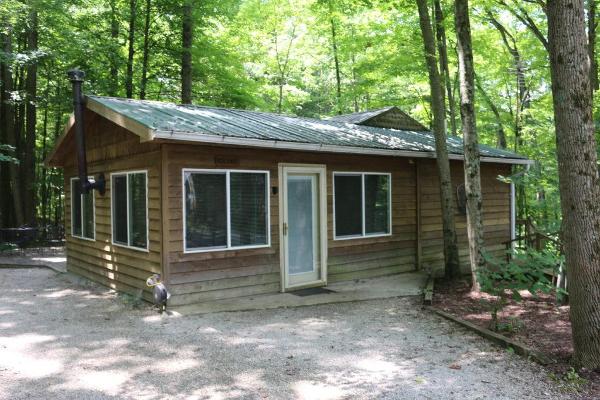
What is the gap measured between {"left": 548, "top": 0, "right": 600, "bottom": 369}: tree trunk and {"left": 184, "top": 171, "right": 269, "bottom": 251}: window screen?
4.40 metres

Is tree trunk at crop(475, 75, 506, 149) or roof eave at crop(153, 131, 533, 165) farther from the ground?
tree trunk at crop(475, 75, 506, 149)

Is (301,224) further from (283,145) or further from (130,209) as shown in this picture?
(130,209)

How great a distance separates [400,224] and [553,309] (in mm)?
3491

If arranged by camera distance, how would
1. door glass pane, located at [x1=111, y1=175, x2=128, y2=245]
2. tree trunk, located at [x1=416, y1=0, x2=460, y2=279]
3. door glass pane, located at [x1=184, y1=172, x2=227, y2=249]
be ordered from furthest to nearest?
tree trunk, located at [x1=416, y1=0, x2=460, y2=279] → door glass pane, located at [x1=111, y1=175, x2=128, y2=245] → door glass pane, located at [x1=184, y1=172, x2=227, y2=249]

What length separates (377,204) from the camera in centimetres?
936

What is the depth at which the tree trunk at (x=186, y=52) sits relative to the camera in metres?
14.3

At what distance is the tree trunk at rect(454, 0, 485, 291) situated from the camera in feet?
23.9

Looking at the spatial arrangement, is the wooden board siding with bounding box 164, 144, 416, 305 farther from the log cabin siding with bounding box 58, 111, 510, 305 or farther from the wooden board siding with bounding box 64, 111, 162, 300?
the wooden board siding with bounding box 64, 111, 162, 300

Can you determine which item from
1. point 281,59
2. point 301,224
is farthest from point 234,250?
point 281,59

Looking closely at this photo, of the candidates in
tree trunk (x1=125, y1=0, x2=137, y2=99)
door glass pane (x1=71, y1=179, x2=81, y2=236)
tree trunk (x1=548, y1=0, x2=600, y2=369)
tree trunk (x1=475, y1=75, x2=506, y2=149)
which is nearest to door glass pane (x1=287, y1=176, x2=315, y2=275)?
tree trunk (x1=548, y1=0, x2=600, y2=369)

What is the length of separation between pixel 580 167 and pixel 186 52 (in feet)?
40.7

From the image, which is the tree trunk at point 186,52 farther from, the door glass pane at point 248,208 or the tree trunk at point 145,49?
the door glass pane at point 248,208

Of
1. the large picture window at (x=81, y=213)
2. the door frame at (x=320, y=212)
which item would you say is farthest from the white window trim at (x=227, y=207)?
the large picture window at (x=81, y=213)

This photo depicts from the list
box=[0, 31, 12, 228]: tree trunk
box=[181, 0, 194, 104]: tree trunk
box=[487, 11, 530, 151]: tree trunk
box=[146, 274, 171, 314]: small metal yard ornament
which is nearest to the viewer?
box=[146, 274, 171, 314]: small metal yard ornament
